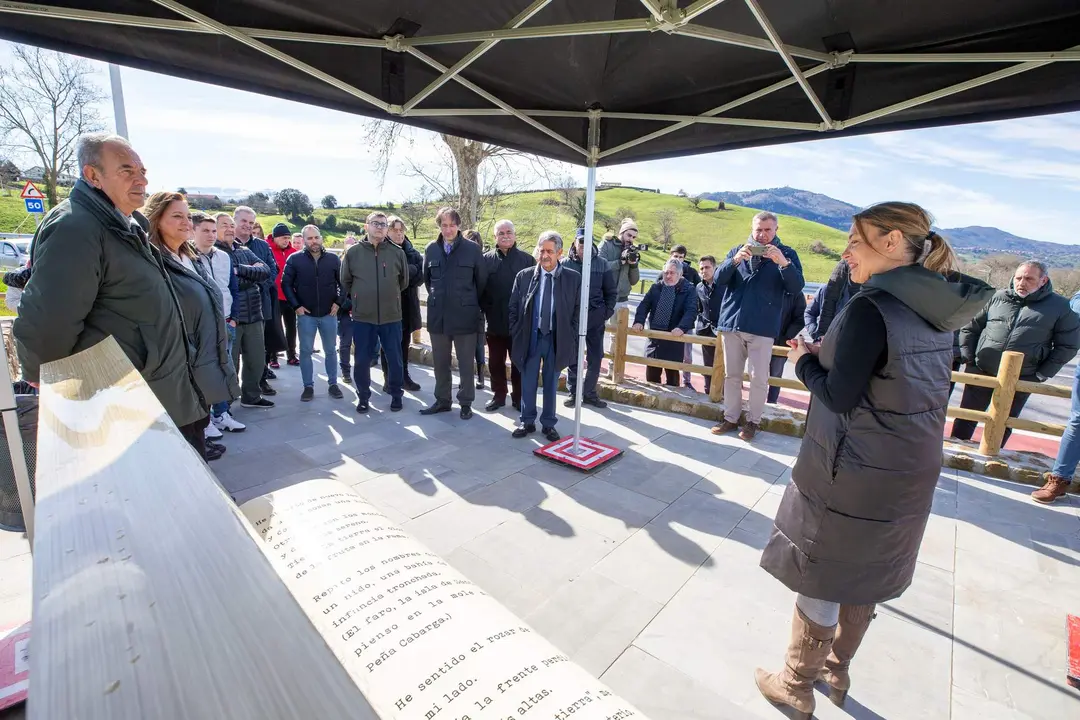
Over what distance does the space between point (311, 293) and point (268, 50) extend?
3.96 metres

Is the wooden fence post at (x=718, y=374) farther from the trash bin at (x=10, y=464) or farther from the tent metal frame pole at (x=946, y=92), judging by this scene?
the trash bin at (x=10, y=464)

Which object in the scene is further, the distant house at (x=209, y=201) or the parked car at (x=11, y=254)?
the distant house at (x=209, y=201)

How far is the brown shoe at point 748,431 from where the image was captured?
17.2 feet

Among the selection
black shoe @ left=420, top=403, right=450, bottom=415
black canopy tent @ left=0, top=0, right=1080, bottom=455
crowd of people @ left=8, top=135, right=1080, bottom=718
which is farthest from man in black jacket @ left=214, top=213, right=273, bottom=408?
black canopy tent @ left=0, top=0, right=1080, bottom=455

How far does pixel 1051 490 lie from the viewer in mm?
4102

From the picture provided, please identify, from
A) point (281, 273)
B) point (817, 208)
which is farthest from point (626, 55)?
point (817, 208)

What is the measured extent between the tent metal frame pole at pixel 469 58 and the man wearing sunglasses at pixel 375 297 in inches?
109

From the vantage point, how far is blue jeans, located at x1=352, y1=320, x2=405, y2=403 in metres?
5.75

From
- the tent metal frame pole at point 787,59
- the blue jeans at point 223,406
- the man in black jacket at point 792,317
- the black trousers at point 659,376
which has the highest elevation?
the tent metal frame pole at point 787,59

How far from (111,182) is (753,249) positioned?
4411 millimetres

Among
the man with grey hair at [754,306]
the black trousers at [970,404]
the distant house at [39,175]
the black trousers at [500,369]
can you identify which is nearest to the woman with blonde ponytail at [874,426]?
the man with grey hair at [754,306]

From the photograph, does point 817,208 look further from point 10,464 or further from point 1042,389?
point 10,464

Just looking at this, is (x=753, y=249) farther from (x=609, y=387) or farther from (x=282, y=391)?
(x=282, y=391)

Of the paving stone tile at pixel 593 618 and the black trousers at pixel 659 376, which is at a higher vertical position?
the black trousers at pixel 659 376
